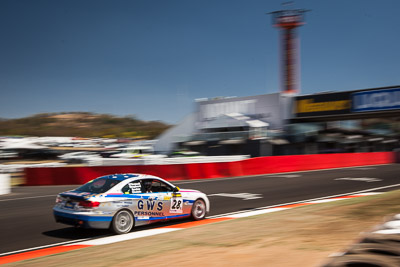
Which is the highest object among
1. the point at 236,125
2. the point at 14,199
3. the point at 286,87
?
the point at 286,87

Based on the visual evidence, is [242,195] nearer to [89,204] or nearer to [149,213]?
[149,213]

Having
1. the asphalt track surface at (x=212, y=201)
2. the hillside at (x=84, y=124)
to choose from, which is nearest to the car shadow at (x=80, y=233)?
the asphalt track surface at (x=212, y=201)

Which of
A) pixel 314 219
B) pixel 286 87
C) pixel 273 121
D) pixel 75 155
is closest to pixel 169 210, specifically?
pixel 314 219

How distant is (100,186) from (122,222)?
34.9 inches

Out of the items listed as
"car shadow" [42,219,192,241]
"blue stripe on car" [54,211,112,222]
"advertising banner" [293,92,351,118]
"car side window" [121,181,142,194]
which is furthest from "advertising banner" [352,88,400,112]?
"blue stripe on car" [54,211,112,222]

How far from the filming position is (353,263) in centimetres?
372

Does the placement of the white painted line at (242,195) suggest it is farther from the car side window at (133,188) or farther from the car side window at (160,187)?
the car side window at (133,188)

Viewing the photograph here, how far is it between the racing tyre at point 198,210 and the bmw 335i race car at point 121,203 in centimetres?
8

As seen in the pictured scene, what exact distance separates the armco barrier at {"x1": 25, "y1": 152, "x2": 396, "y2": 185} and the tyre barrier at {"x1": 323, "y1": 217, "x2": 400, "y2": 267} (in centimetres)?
1721

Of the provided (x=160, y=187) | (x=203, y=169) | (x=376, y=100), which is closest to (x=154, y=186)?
(x=160, y=187)

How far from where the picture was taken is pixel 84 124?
154 m

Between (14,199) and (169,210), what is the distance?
27.3 feet

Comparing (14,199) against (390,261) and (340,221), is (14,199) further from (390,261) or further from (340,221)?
(390,261)

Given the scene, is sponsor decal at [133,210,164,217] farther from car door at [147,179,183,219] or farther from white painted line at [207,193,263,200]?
white painted line at [207,193,263,200]
